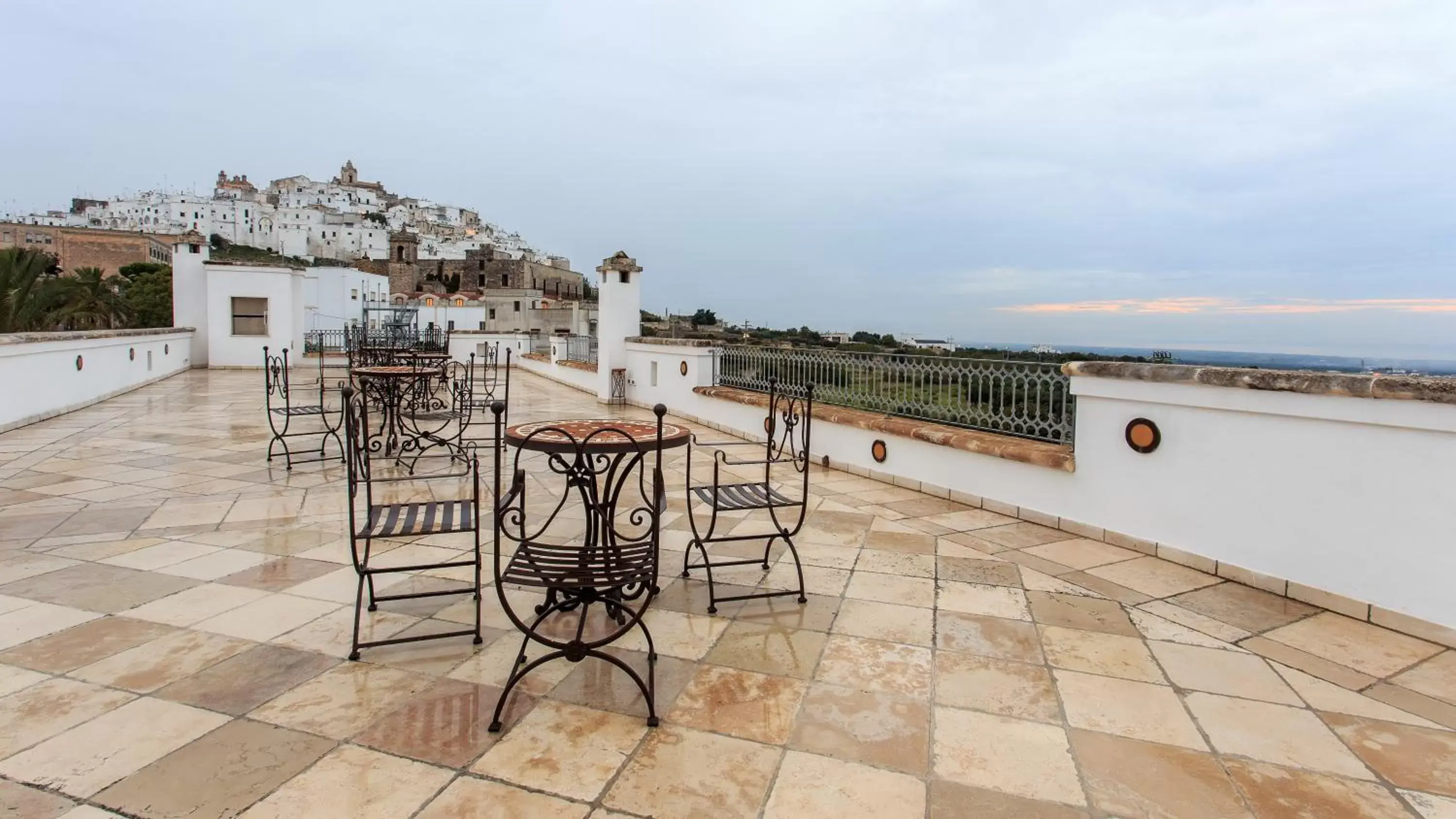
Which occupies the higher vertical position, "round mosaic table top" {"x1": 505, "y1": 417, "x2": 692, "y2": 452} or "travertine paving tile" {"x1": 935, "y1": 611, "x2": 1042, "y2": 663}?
"round mosaic table top" {"x1": 505, "y1": 417, "x2": 692, "y2": 452}

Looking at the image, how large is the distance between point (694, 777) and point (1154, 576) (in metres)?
2.84

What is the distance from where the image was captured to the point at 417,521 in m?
2.72

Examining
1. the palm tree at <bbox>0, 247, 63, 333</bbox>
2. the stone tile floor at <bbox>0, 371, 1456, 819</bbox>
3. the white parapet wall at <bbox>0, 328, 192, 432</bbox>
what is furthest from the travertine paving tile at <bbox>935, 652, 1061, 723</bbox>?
the palm tree at <bbox>0, 247, 63, 333</bbox>

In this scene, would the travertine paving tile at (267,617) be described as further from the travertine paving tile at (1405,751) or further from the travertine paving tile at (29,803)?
the travertine paving tile at (1405,751)

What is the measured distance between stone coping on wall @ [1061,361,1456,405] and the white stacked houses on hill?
67918 millimetres

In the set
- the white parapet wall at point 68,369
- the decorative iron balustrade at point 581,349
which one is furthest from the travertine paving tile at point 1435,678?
the decorative iron balustrade at point 581,349

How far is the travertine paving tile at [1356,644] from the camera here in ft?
8.48

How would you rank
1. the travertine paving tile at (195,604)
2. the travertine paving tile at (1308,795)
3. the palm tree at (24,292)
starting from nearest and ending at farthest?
1. the travertine paving tile at (1308,795)
2. the travertine paving tile at (195,604)
3. the palm tree at (24,292)

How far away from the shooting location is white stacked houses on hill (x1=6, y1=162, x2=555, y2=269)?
7812cm

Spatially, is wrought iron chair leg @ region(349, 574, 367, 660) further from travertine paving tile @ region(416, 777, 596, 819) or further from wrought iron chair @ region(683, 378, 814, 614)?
wrought iron chair @ region(683, 378, 814, 614)

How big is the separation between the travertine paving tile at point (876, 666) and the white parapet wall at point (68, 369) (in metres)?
9.16

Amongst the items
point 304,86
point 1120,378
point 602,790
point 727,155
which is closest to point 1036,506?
point 1120,378

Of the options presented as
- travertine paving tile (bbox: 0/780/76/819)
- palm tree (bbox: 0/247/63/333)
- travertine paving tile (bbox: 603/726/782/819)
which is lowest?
travertine paving tile (bbox: 603/726/782/819)

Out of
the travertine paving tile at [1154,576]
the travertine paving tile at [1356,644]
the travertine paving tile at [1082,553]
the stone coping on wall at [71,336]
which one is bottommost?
the travertine paving tile at [1356,644]
